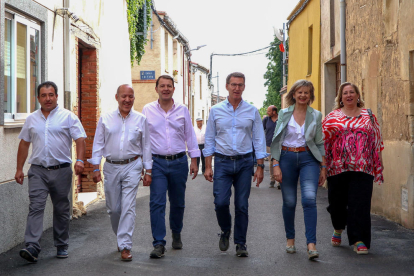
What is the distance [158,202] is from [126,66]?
8845 millimetres

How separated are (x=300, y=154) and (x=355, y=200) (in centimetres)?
88

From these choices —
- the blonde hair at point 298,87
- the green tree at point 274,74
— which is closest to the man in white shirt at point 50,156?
the blonde hair at point 298,87

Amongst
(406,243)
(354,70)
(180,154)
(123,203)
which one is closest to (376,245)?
(406,243)

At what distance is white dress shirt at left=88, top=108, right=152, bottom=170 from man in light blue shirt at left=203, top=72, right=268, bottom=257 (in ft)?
2.15

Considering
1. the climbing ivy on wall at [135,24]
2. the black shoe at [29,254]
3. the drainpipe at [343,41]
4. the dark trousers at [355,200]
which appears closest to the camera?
the black shoe at [29,254]

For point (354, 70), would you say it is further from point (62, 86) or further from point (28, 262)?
point (28, 262)

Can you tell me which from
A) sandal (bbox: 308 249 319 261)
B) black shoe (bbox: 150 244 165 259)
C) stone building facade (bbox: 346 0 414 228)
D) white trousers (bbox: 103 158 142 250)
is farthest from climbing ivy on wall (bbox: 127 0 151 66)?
sandal (bbox: 308 249 319 261)

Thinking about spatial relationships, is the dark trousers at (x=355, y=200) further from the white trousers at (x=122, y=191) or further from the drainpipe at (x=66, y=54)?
the drainpipe at (x=66, y=54)

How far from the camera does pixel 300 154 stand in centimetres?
643

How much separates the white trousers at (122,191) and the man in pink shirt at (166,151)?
225 mm

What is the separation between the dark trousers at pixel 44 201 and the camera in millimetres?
6228

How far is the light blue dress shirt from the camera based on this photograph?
640cm

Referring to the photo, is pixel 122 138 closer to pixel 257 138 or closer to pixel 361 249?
pixel 257 138

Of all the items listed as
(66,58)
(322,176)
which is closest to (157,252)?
(322,176)
